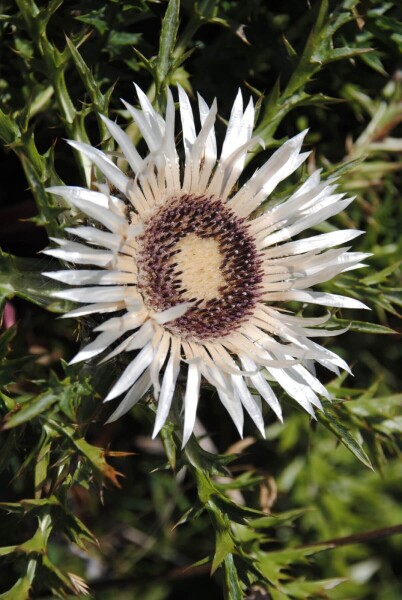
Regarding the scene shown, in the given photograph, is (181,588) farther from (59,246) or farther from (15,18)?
(15,18)

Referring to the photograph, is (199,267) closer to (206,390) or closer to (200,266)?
(200,266)

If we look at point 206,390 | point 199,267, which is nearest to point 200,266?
point 199,267

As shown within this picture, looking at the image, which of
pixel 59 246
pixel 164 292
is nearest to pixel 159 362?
pixel 164 292

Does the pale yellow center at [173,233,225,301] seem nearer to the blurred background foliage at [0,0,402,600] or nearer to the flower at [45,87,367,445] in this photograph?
the flower at [45,87,367,445]

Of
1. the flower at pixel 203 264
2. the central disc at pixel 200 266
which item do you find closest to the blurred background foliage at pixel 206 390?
the flower at pixel 203 264

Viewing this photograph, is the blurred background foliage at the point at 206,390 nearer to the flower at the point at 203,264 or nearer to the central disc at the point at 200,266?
Answer: the flower at the point at 203,264

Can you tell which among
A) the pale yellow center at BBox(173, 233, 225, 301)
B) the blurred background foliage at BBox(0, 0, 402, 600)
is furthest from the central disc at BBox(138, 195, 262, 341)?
the blurred background foliage at BBox(0, 0, 402, 600)
